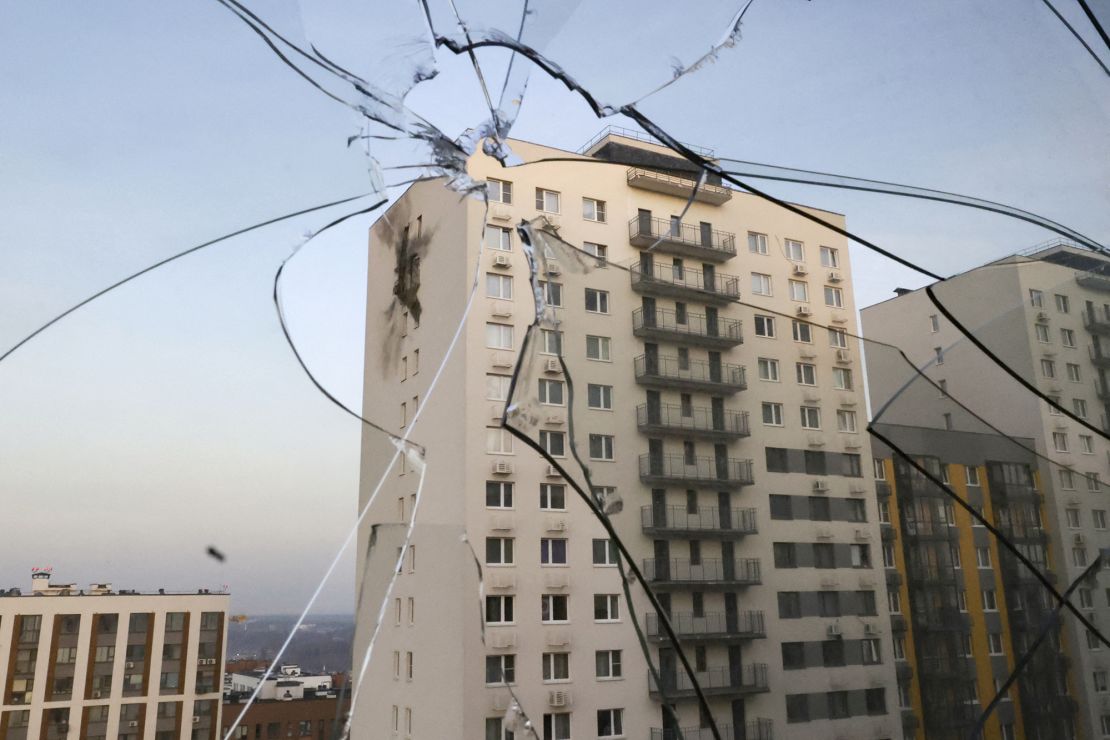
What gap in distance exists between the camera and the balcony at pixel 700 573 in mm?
1138

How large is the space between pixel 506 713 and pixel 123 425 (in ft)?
2.26

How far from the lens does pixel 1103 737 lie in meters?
1.20

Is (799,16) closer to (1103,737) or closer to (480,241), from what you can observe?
(480,241)

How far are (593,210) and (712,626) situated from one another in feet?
2.87

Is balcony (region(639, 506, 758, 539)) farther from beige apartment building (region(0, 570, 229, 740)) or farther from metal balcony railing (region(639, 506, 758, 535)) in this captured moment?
beige apartment building (region(0, 570, 229, 740))

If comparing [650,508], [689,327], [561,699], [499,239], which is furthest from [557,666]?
[499,239]

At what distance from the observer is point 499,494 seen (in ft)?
4.43

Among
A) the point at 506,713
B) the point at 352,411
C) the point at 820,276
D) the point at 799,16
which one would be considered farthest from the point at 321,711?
the point at 799,16

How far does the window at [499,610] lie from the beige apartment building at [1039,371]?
68 cm

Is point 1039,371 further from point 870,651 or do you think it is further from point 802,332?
point 870,651

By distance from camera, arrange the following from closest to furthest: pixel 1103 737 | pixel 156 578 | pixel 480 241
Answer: pixel 156 578, pixel 1103 737, pixel 480 241

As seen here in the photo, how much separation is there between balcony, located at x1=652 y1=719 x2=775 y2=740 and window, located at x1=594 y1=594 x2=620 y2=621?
18cm

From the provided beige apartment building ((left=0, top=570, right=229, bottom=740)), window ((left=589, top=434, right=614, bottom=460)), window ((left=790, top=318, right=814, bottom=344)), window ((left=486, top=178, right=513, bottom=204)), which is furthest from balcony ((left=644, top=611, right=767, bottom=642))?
window ((left=486, top=178, right=513, bottom=204))

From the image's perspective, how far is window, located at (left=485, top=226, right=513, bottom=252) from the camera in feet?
5.16
